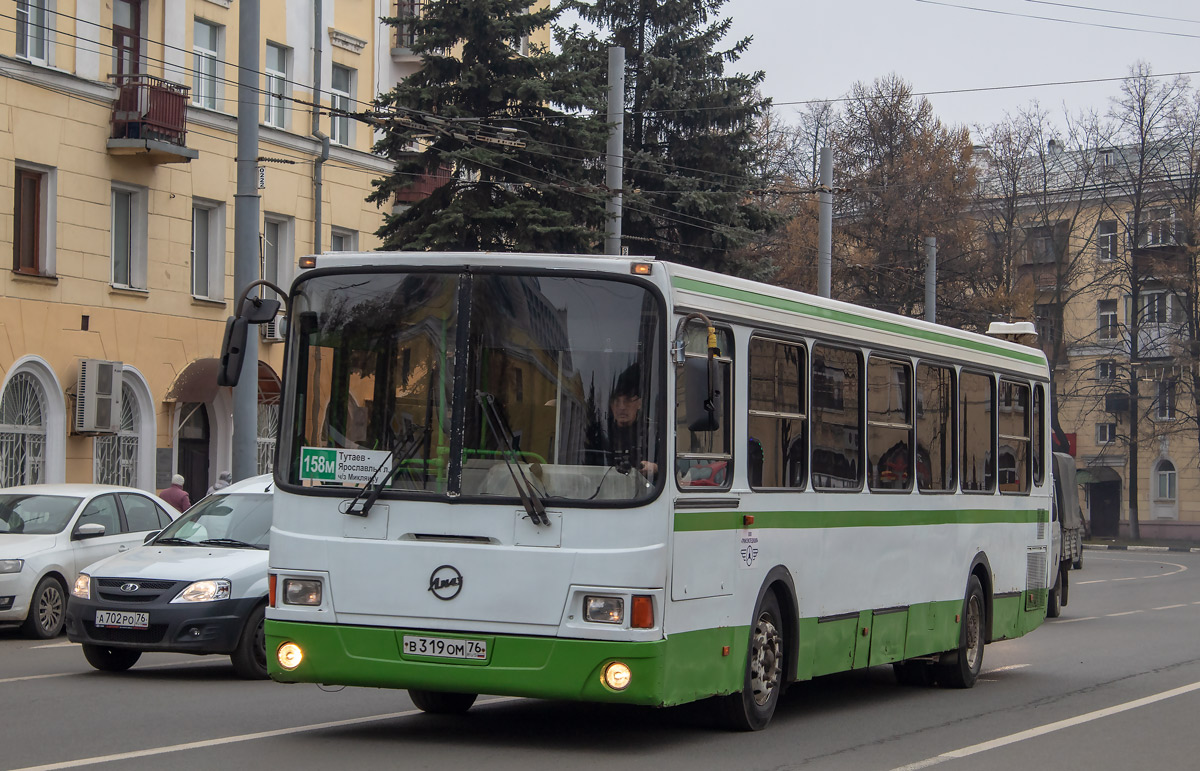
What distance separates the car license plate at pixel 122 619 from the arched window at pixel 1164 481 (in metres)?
61.2

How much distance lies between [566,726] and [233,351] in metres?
3.06

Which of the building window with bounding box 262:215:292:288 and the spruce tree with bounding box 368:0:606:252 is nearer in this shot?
the spruce tree with bounding box 368:0:606:252

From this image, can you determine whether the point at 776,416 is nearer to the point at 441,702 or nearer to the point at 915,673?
the point at 441,702

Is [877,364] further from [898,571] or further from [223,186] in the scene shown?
[223,186]

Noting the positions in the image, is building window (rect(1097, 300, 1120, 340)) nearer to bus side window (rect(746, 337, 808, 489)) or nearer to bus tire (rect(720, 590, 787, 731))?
bus side window (rect(746, 337, 808, 489))

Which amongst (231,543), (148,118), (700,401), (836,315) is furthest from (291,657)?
(148,118)

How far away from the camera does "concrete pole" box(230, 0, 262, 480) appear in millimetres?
A: 21609

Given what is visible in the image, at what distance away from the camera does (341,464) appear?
927 centimetres

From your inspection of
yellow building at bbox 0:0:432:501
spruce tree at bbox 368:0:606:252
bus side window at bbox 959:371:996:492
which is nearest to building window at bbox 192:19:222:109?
yellow building at bbox 0:0:432:501

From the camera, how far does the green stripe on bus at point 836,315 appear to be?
381 inches

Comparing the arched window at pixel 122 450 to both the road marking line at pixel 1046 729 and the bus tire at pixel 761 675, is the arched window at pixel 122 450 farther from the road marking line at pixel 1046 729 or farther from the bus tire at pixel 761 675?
the bus tire at pixel 761 675

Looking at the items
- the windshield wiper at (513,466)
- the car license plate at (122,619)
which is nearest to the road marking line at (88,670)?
the car license plate at (122,619)

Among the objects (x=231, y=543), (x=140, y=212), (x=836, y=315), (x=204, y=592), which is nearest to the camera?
(x=836, y=315)

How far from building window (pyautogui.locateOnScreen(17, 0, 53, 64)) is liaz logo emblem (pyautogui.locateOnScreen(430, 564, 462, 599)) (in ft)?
70.1
